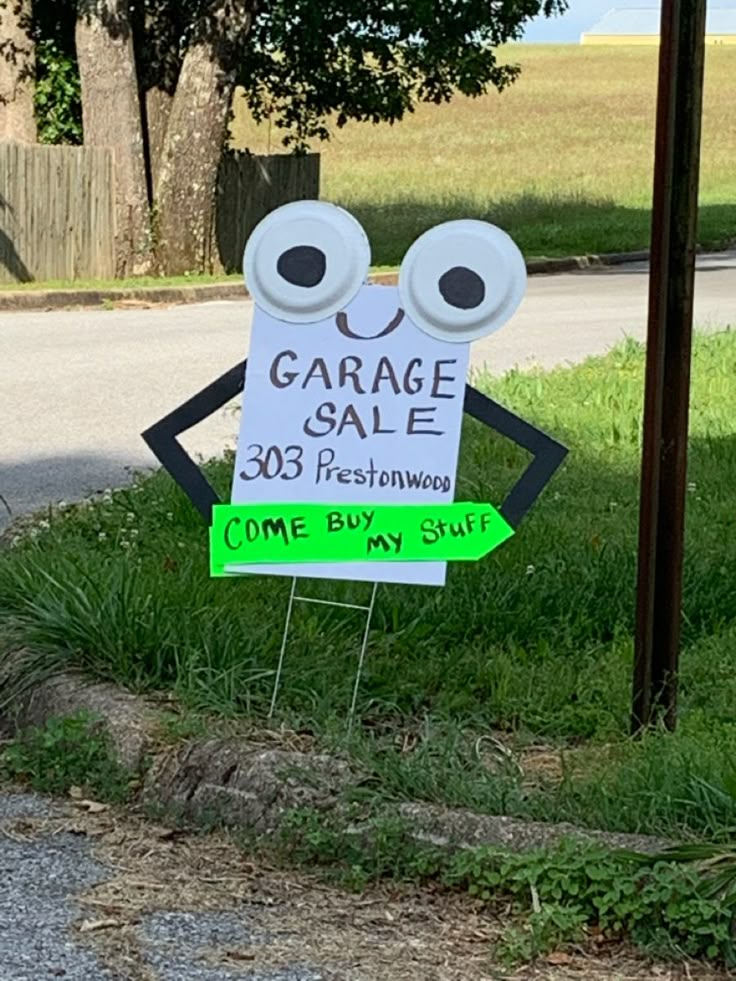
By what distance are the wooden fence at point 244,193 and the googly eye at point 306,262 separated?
16.3 meters

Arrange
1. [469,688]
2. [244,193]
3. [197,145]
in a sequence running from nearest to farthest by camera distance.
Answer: [469,688] → [197,145] → [244,193]

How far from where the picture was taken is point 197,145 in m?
19.2

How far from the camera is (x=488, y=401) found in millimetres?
4391

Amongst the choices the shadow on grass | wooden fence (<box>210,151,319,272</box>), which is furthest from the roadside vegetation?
the shadow on grass

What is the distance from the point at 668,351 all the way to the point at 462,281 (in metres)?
0.50

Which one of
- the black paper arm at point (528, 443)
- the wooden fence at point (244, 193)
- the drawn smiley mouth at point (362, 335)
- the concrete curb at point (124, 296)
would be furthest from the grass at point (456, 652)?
the wooden fence at point (244, 193)

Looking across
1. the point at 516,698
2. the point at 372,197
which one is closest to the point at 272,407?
the point at 516,698

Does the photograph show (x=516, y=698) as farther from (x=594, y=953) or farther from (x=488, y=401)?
(x=594, y=953)

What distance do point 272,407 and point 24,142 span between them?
16.8 metres

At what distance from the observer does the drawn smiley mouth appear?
169 inches

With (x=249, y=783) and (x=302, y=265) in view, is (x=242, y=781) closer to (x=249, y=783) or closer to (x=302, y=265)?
(x=249, y=783)

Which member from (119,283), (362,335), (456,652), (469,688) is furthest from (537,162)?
(362,335)

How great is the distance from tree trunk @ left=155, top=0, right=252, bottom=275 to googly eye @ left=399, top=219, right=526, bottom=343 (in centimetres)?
1512

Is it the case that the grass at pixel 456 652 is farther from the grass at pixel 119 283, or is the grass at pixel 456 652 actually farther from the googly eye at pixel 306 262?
the grass at pixel 119 283
